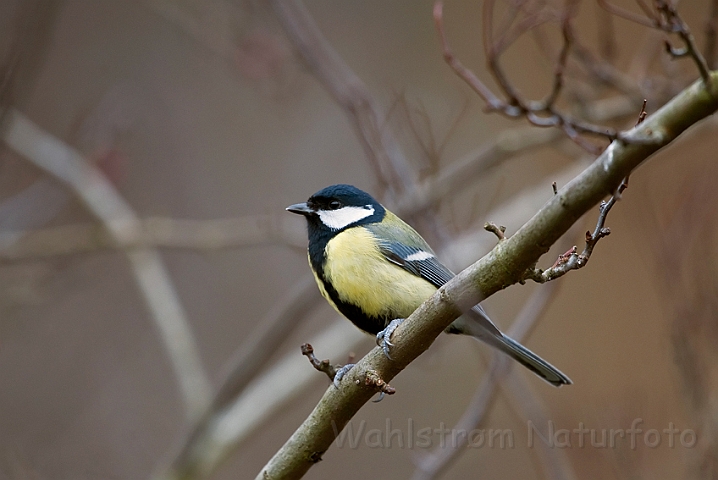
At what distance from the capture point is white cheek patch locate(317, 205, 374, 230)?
2949 millimetres

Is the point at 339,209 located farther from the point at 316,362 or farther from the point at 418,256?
the point at 316,362

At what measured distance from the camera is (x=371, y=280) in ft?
8.58

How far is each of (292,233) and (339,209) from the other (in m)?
0.96

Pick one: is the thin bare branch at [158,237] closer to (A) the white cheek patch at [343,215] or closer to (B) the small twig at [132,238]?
(B) the small twig at [132,238]

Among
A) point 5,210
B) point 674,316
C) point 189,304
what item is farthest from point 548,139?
point 189,304

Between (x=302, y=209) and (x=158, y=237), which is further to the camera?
(x=158, y=237)

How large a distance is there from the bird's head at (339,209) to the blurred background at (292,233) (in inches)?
11.1

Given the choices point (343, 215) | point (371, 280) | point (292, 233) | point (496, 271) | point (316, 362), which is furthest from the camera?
point (292, 233)

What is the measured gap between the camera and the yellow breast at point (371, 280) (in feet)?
8.52

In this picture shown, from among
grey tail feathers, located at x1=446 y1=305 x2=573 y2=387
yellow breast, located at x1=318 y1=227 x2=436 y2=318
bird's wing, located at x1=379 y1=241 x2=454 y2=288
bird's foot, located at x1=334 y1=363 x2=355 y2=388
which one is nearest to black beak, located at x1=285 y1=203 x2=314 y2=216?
yellow breast, located at x1=318 y1=227 x2=436 y2=318

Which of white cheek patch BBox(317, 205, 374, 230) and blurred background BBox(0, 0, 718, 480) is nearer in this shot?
white cheek patch BBox(317, 205, 374, 230)

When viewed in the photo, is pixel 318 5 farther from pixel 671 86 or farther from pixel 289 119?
pixel 671 86

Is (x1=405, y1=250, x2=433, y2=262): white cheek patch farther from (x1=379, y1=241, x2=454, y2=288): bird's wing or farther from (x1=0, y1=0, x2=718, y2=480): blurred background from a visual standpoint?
(x1=0, y1=0, x2=718, y2=480): blurred background

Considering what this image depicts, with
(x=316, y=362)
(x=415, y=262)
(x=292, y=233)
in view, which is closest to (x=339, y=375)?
(x=316, y=362)
